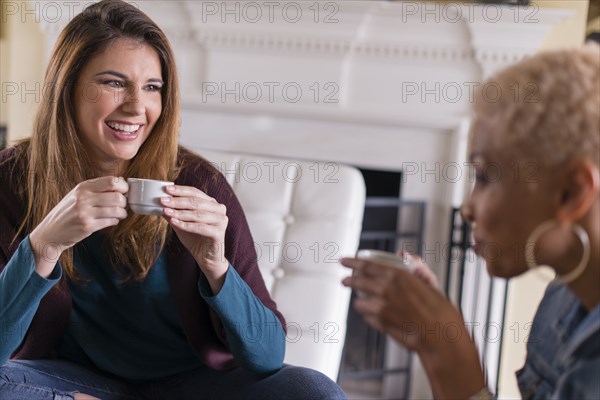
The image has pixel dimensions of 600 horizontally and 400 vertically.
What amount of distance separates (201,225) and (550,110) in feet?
2.09

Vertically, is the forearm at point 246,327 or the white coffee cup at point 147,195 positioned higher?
the white coffee cup at point 147,195

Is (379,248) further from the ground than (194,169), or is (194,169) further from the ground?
(194,169)

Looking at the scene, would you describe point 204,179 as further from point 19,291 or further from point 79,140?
point 19,291

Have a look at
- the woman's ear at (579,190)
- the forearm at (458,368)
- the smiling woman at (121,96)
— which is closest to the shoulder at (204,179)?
the smiling woman at (121,96)

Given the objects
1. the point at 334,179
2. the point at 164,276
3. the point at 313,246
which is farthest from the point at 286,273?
the point at 164,276

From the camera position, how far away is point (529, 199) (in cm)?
89

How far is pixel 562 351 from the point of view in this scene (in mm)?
983

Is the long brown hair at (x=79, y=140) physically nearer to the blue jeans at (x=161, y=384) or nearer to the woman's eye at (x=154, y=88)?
the woman's eye at (x=154, y=88)

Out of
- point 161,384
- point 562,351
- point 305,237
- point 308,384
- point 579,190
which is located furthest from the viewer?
point 305,237

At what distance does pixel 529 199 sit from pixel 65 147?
3.25ft

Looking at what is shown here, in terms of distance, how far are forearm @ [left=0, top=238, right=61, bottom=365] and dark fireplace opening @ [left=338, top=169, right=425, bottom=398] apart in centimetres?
164

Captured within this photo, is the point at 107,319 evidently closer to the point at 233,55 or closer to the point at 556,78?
the point at 556,78

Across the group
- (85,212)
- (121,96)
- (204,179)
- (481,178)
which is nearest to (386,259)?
(481,178)

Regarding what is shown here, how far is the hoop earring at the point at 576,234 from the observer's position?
89 cm
